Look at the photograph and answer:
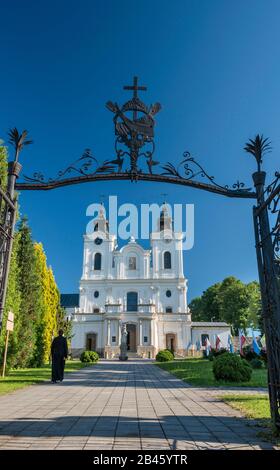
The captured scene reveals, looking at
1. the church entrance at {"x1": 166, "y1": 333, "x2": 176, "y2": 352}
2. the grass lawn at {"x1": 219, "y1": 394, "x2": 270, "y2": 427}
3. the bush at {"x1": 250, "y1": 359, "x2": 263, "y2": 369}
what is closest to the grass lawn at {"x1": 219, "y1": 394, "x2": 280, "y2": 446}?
the grass lawn at {"x1": 219, "y1": 394, "x2": 270, "y2": 427}

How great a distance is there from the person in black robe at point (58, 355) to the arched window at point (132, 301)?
36.5 meters

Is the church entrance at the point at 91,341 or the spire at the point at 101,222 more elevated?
the spire at the point at 101,222

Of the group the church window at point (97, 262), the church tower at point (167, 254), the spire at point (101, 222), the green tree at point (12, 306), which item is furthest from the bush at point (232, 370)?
the spire at point (101, 222)

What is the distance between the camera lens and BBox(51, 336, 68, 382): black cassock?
1293 centimetres

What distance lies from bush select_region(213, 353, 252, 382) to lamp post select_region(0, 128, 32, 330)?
10.2m

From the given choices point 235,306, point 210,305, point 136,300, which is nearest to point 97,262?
point 136,300

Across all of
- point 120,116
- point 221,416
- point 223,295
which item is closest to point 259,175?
point 120,116

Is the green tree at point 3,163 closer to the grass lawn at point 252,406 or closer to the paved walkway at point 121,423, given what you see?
the paved walkway at point 121,423

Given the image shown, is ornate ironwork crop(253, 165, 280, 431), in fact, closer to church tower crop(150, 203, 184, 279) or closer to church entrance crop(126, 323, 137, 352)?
church entrance crop(126, 323, 137, 352)

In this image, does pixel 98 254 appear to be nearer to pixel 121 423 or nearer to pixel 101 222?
pixel 101 222

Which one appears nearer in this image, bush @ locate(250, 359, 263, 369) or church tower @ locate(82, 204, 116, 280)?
bush @ locate(250, 359, 263, 369)

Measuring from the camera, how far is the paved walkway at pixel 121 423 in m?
4.39

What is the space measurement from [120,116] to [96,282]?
1802 inches

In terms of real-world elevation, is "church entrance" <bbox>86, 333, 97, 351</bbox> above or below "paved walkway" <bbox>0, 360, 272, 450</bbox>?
above
